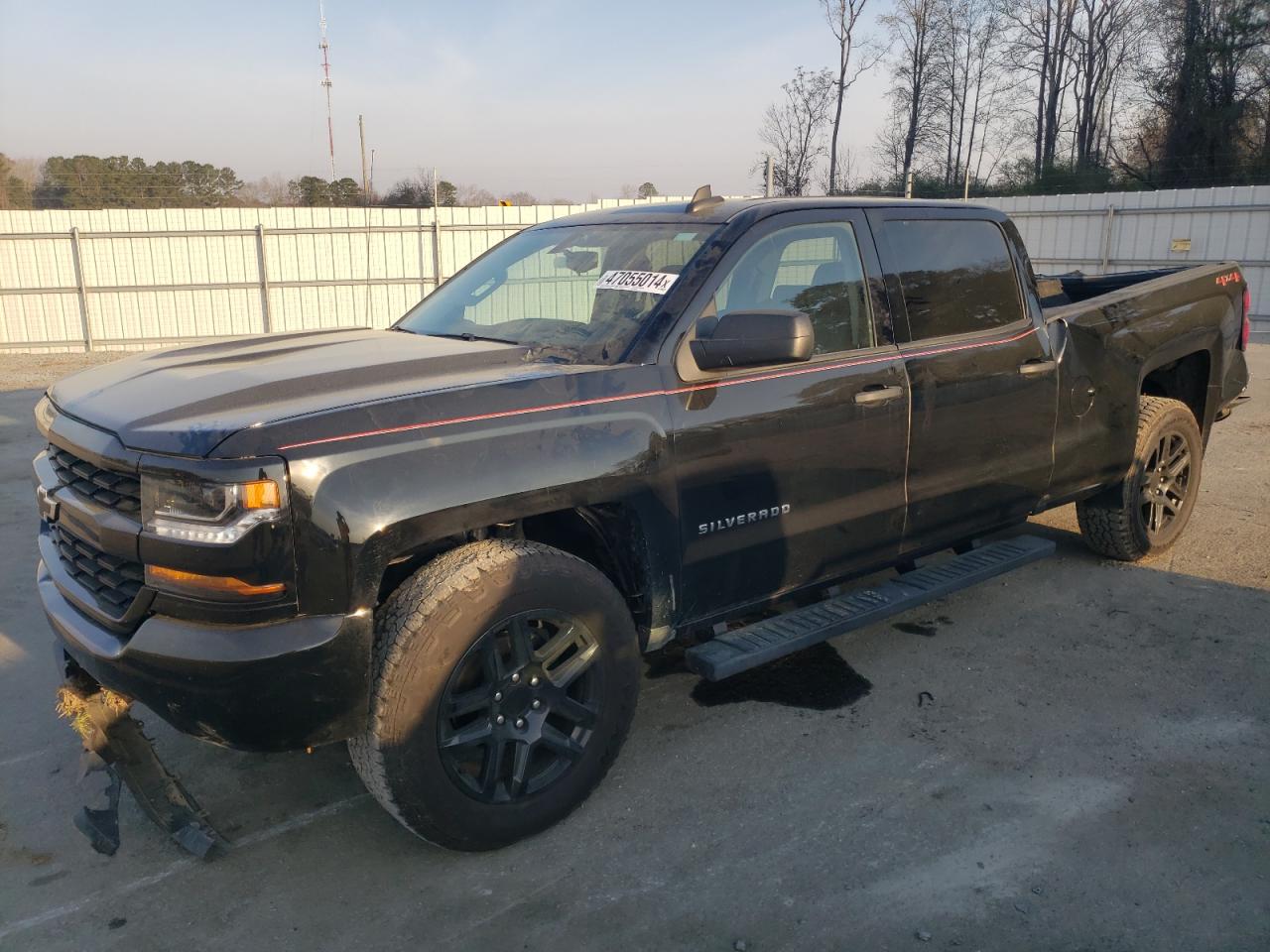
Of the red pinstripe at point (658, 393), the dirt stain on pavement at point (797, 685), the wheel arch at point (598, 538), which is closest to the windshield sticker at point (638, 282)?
the red pinstripe at point (658, 393)

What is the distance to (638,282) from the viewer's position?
11.2ft

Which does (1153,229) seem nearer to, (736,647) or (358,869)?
(736,647)

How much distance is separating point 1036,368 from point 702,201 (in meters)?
1.77

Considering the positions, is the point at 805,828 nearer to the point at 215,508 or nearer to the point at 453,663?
the point at 453,663

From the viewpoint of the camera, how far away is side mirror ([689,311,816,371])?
119 inches

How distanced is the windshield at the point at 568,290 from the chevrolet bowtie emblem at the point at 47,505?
59.1 inches

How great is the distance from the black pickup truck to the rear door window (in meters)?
0.02

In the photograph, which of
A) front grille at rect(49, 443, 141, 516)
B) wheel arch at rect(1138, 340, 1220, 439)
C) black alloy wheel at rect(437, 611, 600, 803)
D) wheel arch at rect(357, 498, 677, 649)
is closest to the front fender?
wheel arch at rect(357, 498, 677, 649)

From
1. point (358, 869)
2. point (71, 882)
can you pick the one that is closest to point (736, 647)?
point (358, 869)

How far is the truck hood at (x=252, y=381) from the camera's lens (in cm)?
254

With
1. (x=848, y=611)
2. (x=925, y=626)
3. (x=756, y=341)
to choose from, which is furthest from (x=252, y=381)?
(x=925, y=626)

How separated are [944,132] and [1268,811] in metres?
36.5

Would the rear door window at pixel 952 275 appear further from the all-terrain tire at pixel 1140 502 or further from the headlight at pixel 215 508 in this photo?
the headlight at pixel 215 508

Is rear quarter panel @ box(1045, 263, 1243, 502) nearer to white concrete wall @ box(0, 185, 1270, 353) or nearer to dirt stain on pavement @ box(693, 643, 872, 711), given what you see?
dirt stain on pavement @ box(693, 643, 872, 711)
